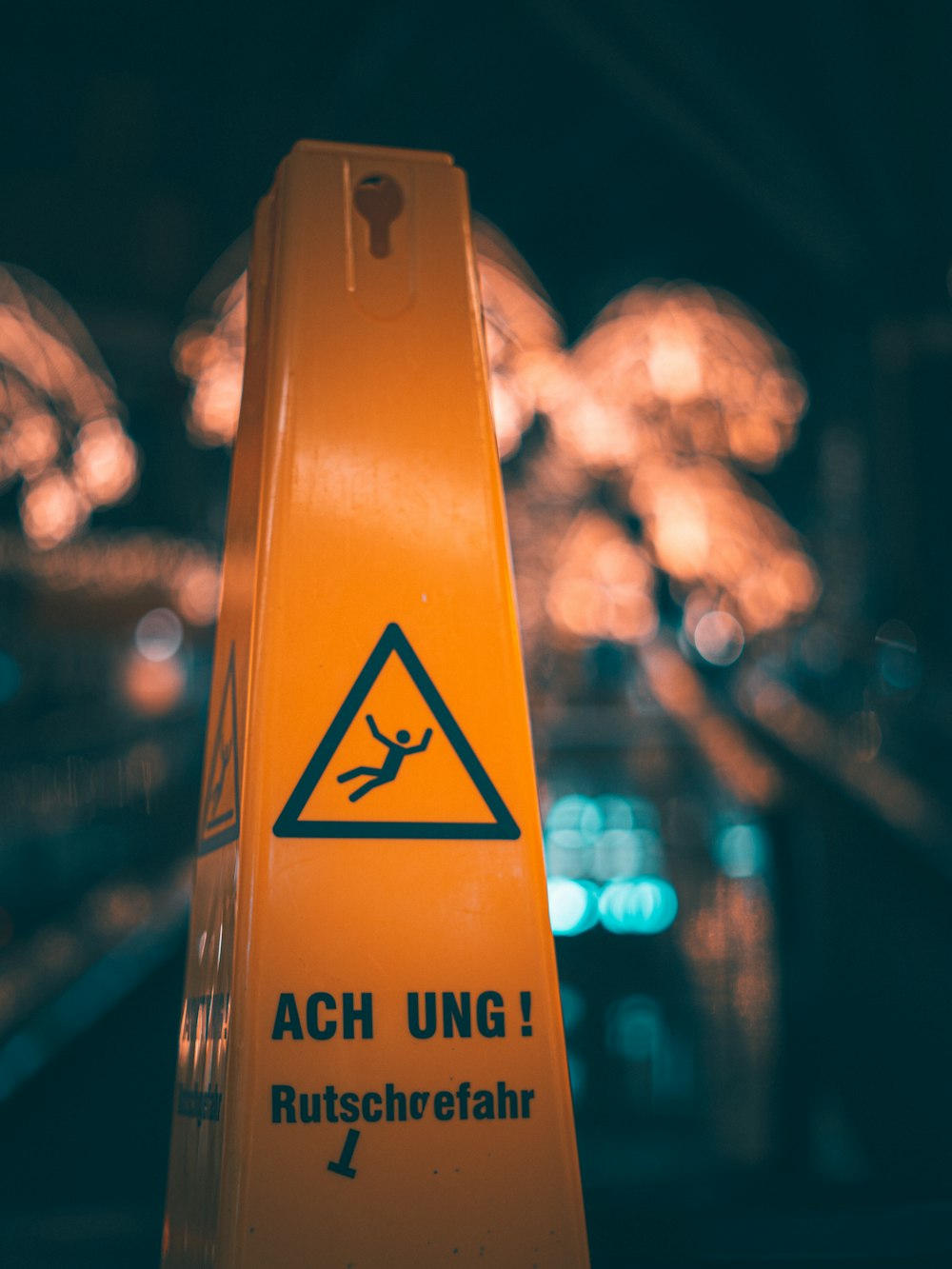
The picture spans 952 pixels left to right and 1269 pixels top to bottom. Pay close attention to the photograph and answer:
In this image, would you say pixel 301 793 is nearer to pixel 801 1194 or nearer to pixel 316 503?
pixel 316 503

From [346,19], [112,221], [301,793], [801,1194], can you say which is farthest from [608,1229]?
[112,221]

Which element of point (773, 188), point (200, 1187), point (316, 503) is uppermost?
point (773, 188)

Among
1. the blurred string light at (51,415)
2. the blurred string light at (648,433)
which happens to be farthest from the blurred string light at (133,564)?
the blurred string light at (51,415)

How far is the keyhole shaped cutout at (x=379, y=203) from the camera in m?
1.96

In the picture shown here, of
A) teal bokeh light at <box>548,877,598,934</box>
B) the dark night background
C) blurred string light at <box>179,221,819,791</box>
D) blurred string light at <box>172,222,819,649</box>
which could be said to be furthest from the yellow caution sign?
teal bokeh light at <box>548,877,598,934</box>

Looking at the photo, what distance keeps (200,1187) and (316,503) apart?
2.56 feet

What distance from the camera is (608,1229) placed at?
2572 millimetres

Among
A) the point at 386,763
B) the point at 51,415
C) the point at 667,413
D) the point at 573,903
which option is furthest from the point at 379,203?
the point at 573,903

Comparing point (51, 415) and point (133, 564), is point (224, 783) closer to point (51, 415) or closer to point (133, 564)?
point (51, 415)

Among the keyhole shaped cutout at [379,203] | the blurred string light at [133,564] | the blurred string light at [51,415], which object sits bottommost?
the keyhole shaped cutout at [379,203]

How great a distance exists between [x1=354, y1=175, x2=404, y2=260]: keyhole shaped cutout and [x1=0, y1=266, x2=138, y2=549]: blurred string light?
219 inches

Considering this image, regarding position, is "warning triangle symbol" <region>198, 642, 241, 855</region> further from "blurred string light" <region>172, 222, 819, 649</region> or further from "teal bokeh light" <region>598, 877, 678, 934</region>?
"teal bokeh light" <region>598, 877, 678, 934</region>

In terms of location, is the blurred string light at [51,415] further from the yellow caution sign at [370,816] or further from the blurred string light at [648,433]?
the yellow caution sign at [370,816]

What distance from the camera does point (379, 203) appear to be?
1978mm
